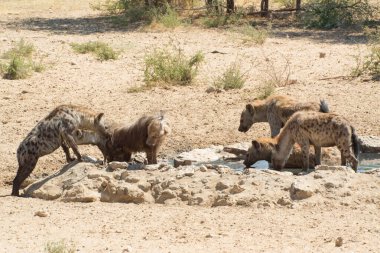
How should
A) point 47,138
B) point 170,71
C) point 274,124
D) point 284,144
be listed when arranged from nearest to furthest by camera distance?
point 47,138 → point 284,144 → point 274,124 → point 170,71

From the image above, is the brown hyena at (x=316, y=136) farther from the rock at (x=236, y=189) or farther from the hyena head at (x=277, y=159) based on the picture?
the rock at (x=236, y=189)

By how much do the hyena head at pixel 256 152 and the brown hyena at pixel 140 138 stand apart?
1390mm

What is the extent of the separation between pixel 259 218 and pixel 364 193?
1247 millimetres

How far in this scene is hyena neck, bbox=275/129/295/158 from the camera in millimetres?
12805

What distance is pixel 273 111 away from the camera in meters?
14.5

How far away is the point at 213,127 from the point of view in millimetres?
15453

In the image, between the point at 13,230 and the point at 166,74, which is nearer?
the point at 13,230

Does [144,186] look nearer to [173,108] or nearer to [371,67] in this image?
[173,108]

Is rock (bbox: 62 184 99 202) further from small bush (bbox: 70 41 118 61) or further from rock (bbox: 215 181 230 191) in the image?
small bush (bbox: 70 41 118 61)

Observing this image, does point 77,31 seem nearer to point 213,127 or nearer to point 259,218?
point 213,127

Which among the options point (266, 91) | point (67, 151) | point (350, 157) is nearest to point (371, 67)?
point (266, 91)

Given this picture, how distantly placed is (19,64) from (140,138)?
653cm

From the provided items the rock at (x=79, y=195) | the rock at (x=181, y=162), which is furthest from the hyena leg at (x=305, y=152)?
the rock at (x=79, y=195)

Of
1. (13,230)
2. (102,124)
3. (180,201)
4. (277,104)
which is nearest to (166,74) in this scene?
(277,104)
